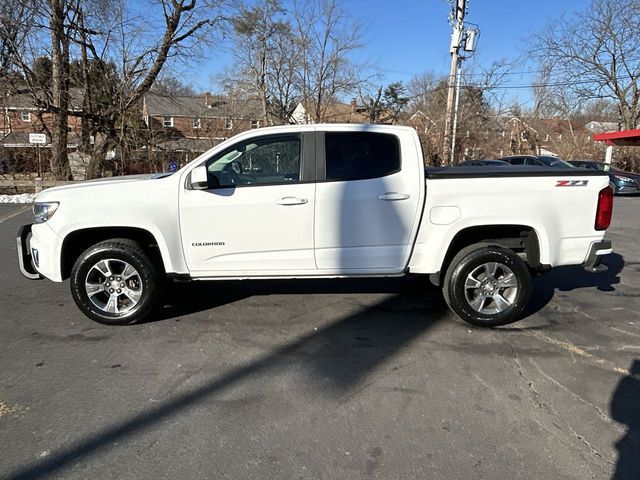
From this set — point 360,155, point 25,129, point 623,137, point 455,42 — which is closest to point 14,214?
point 25,129

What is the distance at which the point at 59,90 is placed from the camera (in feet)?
57.8

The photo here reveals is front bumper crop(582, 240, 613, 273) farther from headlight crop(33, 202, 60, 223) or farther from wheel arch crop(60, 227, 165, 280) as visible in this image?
headlight crop(33, 202, 60, 223)

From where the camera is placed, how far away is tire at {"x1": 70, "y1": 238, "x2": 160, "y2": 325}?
4109mm

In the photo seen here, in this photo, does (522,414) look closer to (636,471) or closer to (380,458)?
(636,471)

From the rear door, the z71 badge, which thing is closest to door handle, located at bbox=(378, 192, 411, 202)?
the rear door

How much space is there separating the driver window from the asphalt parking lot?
1477 mm

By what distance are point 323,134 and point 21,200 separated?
16165mm

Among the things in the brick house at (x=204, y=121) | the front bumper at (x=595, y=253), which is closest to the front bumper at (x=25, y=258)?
the front bumper at (x=595, y=253)

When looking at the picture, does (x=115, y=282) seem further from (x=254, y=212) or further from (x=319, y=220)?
(x=319, y=220)

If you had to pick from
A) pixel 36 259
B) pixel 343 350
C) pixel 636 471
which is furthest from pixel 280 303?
pixel 636 471

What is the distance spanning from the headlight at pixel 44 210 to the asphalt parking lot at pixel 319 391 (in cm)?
109

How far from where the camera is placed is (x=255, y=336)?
405 centimetres

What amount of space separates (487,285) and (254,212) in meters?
2.41

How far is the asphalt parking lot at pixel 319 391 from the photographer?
2.42 m
